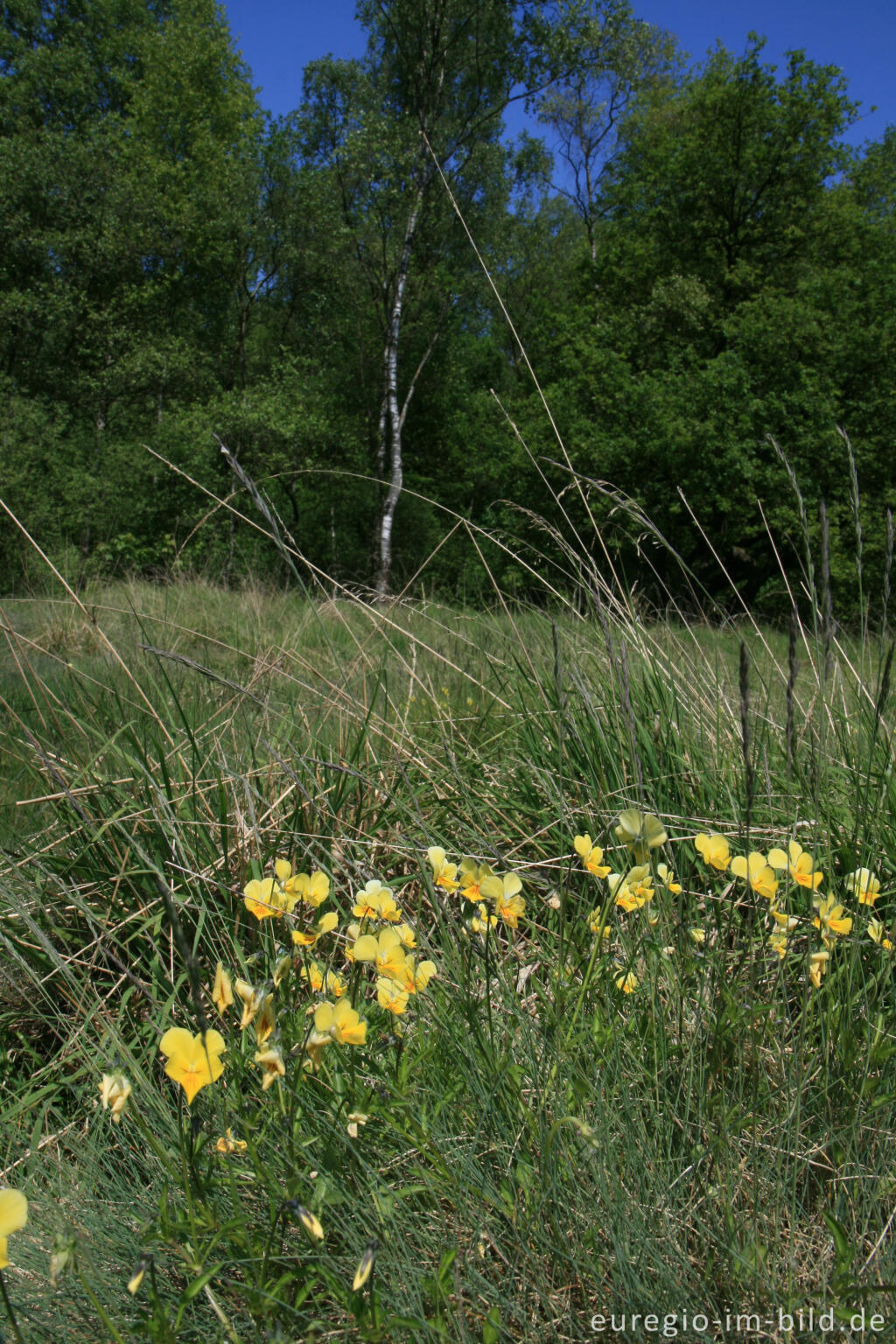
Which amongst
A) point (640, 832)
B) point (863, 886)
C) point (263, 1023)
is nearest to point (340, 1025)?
point (263, 1023)

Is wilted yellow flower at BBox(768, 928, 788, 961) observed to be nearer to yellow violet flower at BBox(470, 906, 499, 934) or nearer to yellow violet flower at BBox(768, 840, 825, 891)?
yellow violet flower at BBox(768, 840, 825, 891)

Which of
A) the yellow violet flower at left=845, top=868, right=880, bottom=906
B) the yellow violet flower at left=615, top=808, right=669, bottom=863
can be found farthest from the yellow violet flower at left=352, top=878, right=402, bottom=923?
the yellow violet flower at left=845, top=868, right=880, bottom=906

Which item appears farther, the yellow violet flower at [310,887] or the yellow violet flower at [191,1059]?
the yellow violet flower at [310,887]

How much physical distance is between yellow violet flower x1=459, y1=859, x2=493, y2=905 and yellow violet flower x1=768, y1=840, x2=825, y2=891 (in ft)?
1.22

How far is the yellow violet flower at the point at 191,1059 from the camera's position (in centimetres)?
69

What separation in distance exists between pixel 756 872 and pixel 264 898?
0.66 meters

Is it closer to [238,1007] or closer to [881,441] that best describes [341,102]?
[881,441]

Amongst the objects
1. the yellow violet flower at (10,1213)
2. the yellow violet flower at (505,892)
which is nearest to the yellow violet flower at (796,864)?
the yellow violet flower at (505,892)

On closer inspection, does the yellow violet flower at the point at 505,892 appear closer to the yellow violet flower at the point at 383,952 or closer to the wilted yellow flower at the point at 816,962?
the yellow violet flower at the point at 383,952

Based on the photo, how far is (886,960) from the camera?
1103 millimetres

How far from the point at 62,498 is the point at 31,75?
38.6 feet

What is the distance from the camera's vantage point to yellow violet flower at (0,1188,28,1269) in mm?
536

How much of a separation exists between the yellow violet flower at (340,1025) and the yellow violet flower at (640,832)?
1.26 ft

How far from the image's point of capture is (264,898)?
41.3 inches
